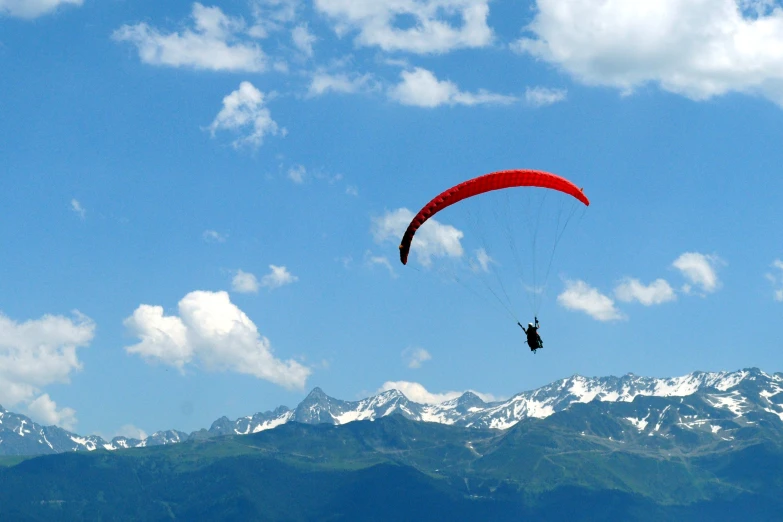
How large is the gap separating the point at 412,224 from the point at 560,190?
11903 millimetres

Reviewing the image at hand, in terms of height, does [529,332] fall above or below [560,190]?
below

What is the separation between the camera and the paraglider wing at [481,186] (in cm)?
7531

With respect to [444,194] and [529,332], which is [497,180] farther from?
[529,332]

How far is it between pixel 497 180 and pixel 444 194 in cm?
430

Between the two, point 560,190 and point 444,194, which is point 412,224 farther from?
point 560,190

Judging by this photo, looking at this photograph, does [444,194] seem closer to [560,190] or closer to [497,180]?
[497,180]

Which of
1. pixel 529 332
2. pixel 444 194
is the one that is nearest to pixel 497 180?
pixel 444 194

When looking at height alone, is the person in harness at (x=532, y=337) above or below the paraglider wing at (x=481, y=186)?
below

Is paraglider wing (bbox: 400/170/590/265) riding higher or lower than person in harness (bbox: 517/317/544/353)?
higher

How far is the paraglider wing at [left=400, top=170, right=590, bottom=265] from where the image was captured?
75.3 meters

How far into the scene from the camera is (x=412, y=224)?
7675cm

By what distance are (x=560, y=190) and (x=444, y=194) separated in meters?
9.14

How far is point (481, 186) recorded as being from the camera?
76.0 m

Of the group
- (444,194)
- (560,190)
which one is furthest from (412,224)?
(560,190)
